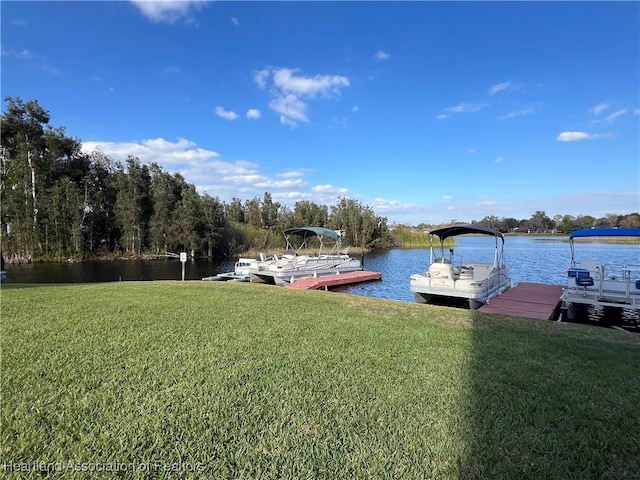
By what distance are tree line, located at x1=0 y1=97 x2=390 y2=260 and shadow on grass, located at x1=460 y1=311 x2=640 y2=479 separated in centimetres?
3109

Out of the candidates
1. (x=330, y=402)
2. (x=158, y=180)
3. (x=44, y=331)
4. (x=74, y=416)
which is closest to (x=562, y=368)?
(x=330, y=402)

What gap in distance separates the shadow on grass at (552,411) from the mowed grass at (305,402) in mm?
12

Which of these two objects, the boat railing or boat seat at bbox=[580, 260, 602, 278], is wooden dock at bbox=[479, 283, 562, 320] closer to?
the boat railing

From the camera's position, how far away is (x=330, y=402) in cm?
268

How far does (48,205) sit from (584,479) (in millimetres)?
34974

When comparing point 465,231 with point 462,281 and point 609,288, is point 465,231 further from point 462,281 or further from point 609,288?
point 609,288

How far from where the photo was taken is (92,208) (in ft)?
104

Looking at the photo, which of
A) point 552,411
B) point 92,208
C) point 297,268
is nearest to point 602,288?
point 552,411

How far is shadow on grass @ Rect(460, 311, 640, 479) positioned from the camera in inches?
81.7

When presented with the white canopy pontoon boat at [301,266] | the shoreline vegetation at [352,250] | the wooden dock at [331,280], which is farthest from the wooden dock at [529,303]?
the white canopy pontoon boat at [301,266]

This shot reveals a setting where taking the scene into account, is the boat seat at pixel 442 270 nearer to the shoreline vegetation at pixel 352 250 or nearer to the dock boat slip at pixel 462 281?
the dock boat slip at pixel 462 281

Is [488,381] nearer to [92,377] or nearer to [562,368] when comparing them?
[562,368]

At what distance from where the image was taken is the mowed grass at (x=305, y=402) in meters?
2.02

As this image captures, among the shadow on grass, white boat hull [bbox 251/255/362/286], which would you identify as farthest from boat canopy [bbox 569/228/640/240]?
white boat hull [bbox 251/255/362/286]
